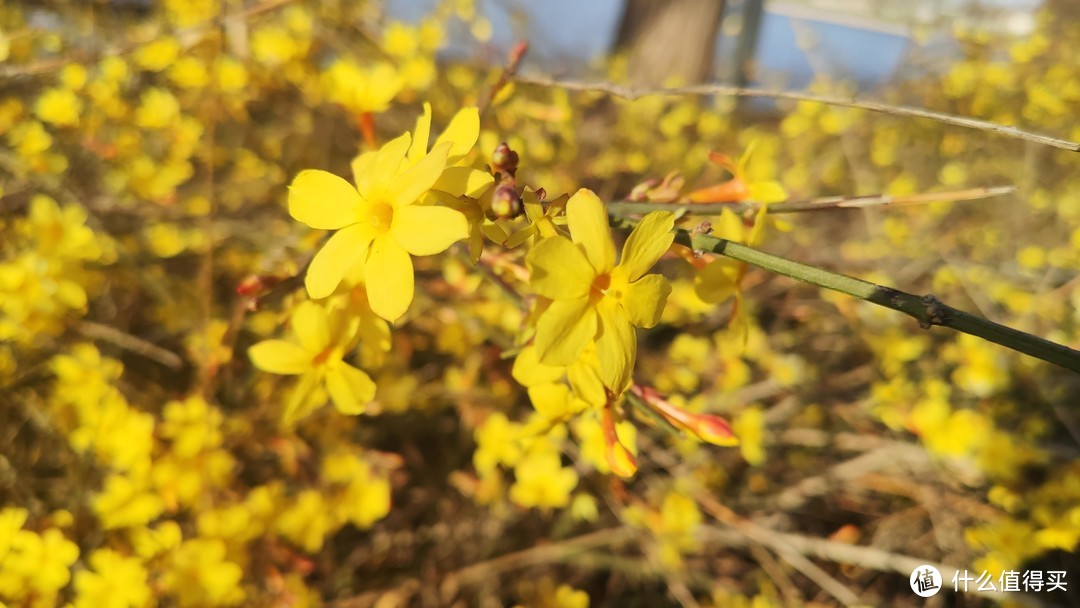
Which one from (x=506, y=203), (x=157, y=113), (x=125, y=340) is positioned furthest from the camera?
(x=157, y=113)

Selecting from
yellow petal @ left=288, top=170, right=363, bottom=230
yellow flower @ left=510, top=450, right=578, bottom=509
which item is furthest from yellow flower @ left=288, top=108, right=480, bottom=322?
yellow flower @ left=510, top=450, right=578, bottom=509

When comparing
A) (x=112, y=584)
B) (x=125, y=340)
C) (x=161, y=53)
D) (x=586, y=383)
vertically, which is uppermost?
(x=586, y=383)

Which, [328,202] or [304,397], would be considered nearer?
[328,202]

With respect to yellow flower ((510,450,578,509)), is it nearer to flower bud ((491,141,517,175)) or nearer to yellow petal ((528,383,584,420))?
yellow petal ((528,383,584,420))

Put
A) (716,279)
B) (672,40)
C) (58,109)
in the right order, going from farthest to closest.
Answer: (672,40) < (58,109) < (716,279)

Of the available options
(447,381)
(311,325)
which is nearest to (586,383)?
(311,325)

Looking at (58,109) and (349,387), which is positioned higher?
(349,387)

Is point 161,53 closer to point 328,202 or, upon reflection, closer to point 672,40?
point 328,202

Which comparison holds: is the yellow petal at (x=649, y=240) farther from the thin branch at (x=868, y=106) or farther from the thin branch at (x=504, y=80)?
the thin branch at (x=504, y=80)
